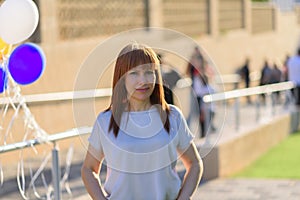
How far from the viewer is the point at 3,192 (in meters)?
7.03

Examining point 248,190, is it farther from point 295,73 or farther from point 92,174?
point 295,73

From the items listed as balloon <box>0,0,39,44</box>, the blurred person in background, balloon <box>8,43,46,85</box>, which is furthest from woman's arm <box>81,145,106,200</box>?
the blurred person in background

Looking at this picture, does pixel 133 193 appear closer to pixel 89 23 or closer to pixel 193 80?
pixel 193 80

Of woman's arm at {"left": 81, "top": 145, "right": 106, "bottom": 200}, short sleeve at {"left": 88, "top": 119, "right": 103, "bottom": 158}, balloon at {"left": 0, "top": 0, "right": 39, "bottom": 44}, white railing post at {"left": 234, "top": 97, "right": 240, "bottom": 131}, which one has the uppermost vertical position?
balloon at {"left": 0, "top": 0, "right": 39, "bottom": 44}

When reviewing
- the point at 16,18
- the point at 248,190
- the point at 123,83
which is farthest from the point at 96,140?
the point at 248,190

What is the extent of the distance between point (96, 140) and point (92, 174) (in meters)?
0.17

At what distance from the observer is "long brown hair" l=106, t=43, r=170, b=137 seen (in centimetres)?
358

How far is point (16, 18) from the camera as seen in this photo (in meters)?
4.93

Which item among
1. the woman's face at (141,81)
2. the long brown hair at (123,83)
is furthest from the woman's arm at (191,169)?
the woman's face at (141,81)

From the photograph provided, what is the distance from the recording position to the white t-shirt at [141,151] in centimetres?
357

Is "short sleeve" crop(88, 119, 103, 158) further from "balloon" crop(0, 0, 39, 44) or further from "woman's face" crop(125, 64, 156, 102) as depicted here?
"balloon" crop(0, 0, 39, 44)

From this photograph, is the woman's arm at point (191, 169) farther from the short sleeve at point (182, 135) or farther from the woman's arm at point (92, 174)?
the woman's arm at point (92, 174)

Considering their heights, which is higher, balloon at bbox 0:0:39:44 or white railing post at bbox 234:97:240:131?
balloon at bbox 0:0:39:44

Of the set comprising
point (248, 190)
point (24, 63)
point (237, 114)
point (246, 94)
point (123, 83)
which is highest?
point (123, 83)
